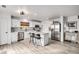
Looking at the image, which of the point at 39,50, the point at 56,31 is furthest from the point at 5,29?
the point at 56,31

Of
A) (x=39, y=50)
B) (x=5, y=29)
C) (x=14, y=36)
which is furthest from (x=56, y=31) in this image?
(x=5, y=29)

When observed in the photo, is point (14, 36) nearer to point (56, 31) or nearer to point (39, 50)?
point (39, 50)

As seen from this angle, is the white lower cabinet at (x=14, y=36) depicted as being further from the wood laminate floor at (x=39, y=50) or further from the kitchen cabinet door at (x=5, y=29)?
the wood laminate floor at (x=39, y=50)

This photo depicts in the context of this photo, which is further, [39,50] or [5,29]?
[5,29]

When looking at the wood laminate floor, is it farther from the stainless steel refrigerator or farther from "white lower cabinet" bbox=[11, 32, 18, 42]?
the stainless steel refrigerator

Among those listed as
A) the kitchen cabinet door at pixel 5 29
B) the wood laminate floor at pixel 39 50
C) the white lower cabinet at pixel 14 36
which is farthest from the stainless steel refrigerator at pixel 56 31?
the kitchen cabinet door at pixel 5 29

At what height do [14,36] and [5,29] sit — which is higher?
[5,29]

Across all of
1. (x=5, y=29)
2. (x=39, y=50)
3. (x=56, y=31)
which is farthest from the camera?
(x=56, y=31)

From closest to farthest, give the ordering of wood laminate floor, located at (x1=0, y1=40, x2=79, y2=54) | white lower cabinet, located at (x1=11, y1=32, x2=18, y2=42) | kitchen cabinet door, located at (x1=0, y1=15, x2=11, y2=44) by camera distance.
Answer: wood laminate floor, located at (x1=0, y1=40, x2=79, y2=54) → kitchen cabinet door, located at (x1=0, y1=15, x2=11, y2=44) → white lower cabinet, located at (x1=11, y1=32, x2=18, y2=42)

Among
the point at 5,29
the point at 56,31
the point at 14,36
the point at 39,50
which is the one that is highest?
the point at 5,29

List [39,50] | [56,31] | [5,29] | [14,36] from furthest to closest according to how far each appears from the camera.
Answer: [56,31] < [14,36] < [5,29] < [39,50]

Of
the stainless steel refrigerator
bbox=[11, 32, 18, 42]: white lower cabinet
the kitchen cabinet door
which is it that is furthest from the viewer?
the stainless steel refrigerator

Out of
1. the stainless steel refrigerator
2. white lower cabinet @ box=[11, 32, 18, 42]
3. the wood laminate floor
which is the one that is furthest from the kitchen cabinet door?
the stainless steel refrigerator

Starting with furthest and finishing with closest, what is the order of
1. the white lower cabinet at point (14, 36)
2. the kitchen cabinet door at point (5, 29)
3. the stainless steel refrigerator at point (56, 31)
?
1. the stainless steel refrigerator at point (56, 31)
2. the white lower cabinet at point (14, 36)
3. the kitchen cabinet door at point (5, 29)
